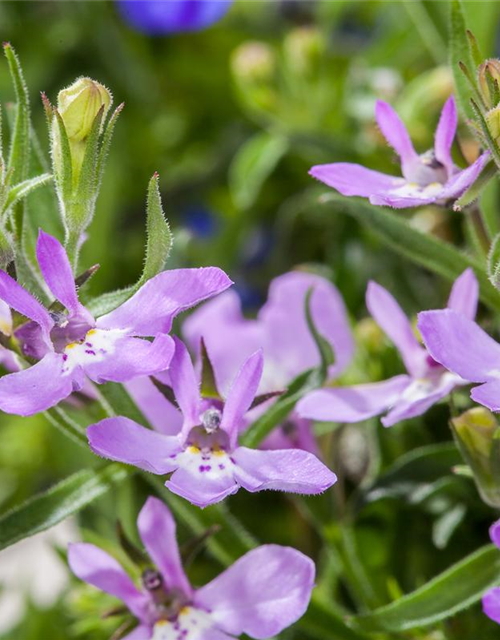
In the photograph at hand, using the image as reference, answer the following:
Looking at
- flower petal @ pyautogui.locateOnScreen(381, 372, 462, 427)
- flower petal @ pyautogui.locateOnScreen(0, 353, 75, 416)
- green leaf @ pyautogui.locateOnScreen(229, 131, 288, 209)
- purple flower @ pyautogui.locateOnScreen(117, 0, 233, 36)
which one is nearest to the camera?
flower petal @ pyautogui.locateOnScreen(0, 353, 75, 416)

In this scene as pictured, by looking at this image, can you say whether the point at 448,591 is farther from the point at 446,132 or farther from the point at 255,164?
the point at 255,164

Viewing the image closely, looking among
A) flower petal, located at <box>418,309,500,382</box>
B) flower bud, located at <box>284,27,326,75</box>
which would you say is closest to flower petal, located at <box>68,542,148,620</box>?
flower petal, located at <box>418,309,500,382</box>

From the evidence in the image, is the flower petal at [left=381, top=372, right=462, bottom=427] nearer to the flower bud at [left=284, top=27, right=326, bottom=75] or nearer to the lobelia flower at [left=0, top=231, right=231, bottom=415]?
the lobelia flower at [left=0, top=231, right=231, bottom=415]

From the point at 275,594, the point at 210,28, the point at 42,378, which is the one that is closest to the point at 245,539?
the point at 275,594

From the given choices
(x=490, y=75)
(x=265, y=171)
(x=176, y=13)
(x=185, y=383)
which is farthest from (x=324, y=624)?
(x=176, y=13)

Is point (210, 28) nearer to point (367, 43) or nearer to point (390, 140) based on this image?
point (367, 43)
